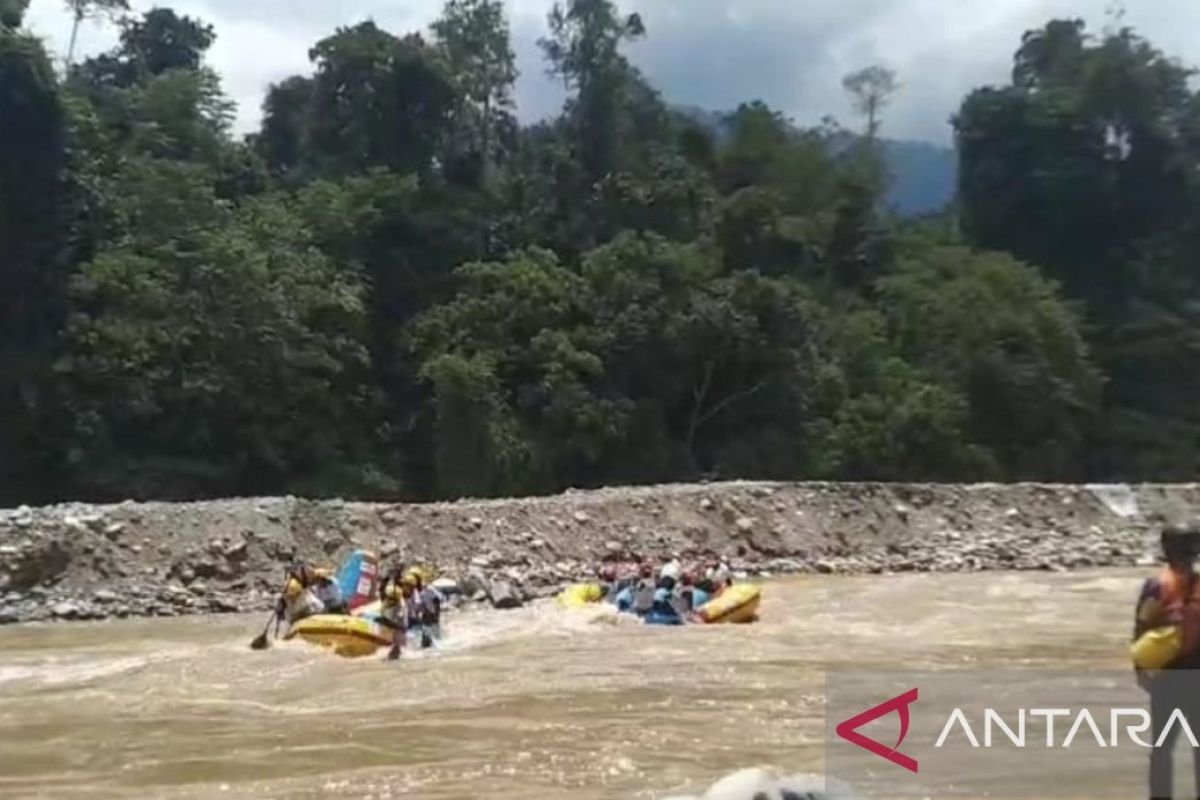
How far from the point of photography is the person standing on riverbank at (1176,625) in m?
6.00

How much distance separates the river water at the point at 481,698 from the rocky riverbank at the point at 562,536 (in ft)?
5.52

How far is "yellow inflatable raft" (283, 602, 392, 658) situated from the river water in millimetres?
187

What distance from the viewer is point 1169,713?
242 inches

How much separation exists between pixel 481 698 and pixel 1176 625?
24.8 ft

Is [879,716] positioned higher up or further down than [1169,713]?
further down

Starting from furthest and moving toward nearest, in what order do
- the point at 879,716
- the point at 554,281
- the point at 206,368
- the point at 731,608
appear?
the point at 554,281
the point at 206,368
the point at 731,608
the point at 879,716

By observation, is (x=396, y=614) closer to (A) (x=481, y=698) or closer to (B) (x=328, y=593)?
(B) (x=328, y=593)

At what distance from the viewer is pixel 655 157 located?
42.7 metres

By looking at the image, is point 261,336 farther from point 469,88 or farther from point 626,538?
point 469,88

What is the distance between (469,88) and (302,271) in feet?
36.2

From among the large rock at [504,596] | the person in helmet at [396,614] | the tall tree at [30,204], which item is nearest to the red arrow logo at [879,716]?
the person in helmet at [396,614]

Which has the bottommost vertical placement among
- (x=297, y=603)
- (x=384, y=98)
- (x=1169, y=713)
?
(x=297, y=603)

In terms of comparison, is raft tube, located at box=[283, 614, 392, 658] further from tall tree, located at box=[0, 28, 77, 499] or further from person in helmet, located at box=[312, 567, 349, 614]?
tall tree, located at box=[0, 28, 77, 499]

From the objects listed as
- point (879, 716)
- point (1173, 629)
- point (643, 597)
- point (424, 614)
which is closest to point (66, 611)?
point (424, 614)
